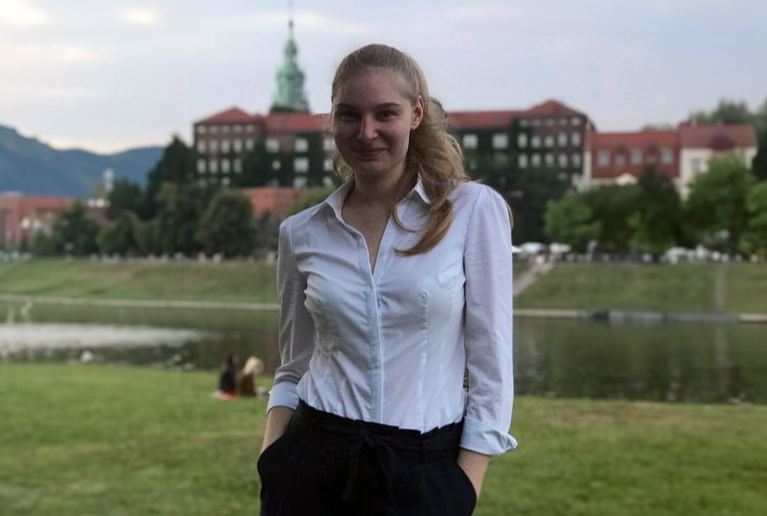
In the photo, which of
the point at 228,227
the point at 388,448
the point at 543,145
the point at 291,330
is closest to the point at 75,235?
the point at 228,227

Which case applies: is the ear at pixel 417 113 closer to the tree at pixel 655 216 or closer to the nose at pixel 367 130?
the nose at pixel 367 130

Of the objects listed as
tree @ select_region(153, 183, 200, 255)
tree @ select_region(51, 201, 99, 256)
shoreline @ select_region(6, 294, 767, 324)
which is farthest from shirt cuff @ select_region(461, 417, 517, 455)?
tree @ select_region(51, 201, 99, 256)

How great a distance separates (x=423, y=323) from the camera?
1.22 m

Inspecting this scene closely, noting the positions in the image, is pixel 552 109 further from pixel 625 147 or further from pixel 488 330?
pixel 488 330

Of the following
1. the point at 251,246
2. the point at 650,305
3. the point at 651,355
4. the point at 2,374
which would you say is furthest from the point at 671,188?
the point at 2,374

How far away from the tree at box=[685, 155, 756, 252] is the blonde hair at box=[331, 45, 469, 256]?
3950 centimetres

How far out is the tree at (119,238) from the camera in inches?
1885

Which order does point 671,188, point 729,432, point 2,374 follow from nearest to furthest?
point 729,432, point 2,374, point 671,188

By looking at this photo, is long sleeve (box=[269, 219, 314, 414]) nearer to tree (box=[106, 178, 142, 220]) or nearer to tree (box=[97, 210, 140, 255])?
tree (box=[97, 210, 140, 255])

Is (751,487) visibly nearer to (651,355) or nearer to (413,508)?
(413,508)

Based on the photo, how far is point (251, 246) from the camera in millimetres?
43156

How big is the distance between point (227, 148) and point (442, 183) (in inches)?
2157

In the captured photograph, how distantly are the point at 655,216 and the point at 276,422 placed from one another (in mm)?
40679

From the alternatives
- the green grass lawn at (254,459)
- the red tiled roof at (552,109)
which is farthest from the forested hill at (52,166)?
the green grass lawn at (254,459)
